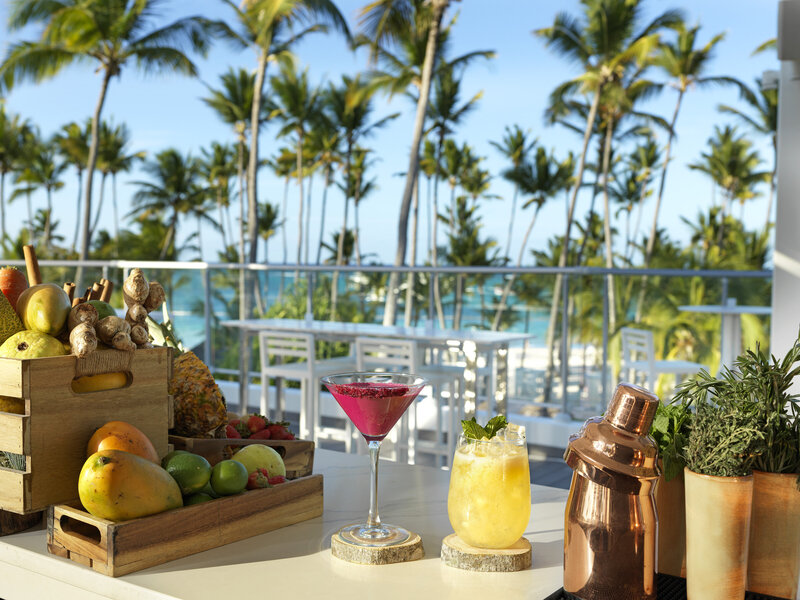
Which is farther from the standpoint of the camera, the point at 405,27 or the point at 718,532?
the point at 405,27

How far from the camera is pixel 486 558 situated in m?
0.85

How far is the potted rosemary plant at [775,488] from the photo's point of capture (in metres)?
0.72

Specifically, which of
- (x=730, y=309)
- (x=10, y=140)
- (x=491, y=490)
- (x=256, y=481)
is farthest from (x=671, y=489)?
(x=10, y=140)

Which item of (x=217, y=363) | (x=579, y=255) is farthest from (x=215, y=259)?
(x=217, y=363)

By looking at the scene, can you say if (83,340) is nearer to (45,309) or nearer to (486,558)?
(45,309)

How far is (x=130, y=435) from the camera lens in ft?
2.97

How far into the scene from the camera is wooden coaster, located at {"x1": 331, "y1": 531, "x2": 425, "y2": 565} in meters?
0.87

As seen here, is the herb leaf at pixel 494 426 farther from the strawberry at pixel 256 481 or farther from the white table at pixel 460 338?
the white table at pixel 460 338

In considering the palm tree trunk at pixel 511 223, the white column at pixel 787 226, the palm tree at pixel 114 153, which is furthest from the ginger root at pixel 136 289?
the palm tree trunk at pixel 511 223

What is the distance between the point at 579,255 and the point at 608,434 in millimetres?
26868

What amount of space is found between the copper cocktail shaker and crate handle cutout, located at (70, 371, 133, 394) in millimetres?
553

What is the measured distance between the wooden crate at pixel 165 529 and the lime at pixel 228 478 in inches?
0.4

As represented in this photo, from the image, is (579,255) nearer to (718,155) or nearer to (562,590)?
(718,155)

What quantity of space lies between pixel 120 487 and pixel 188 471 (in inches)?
3.9
